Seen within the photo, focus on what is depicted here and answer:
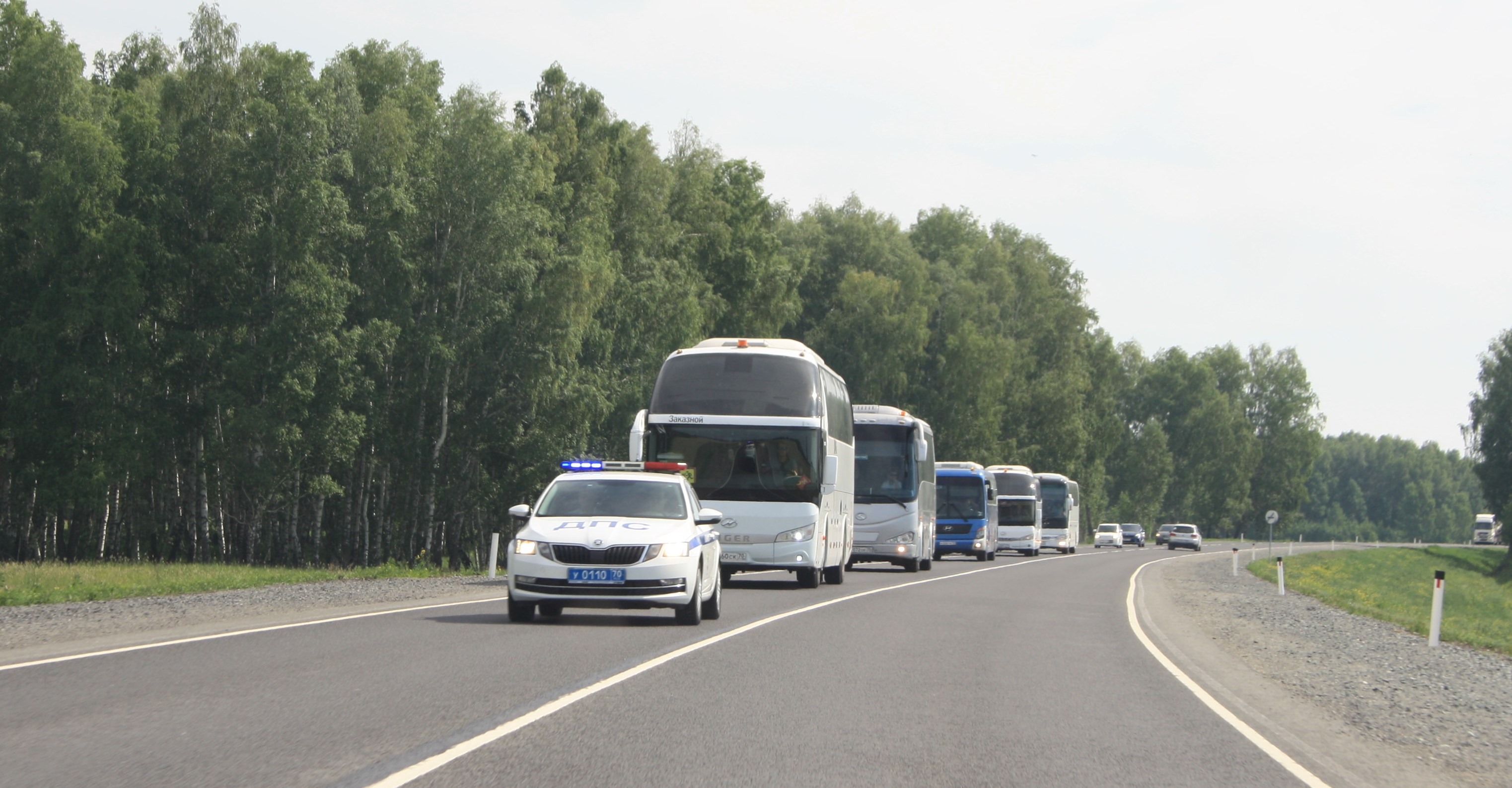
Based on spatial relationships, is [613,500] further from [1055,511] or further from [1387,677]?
[1055,511]

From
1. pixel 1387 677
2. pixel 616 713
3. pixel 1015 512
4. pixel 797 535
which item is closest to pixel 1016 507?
pixel 1015 512

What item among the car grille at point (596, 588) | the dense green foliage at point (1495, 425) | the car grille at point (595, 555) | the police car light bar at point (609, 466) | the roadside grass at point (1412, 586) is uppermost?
the dense green foliage at point (1495, 425)

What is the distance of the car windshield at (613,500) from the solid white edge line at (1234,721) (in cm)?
555

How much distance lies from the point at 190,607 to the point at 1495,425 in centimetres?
10065

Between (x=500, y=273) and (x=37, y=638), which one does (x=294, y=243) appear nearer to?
(x=500, y=273)

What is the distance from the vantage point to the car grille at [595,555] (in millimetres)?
16000

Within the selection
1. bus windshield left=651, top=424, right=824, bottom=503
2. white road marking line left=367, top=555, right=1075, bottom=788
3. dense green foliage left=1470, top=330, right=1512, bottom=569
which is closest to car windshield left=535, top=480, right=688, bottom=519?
white road marking line left=367, top=555, right=1075, bottom=788

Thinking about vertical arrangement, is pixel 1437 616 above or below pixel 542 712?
above

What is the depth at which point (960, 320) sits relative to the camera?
282 feet

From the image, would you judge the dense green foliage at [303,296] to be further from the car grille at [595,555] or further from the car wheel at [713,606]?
the car grille at [595,555]

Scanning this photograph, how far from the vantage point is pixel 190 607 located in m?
18.3

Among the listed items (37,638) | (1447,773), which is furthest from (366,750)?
(37,638)

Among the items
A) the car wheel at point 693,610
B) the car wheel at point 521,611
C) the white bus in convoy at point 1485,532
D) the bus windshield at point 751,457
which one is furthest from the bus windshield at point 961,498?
the white bus in convoy at point 1485,532

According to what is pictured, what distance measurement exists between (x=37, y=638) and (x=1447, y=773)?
1176 cm
